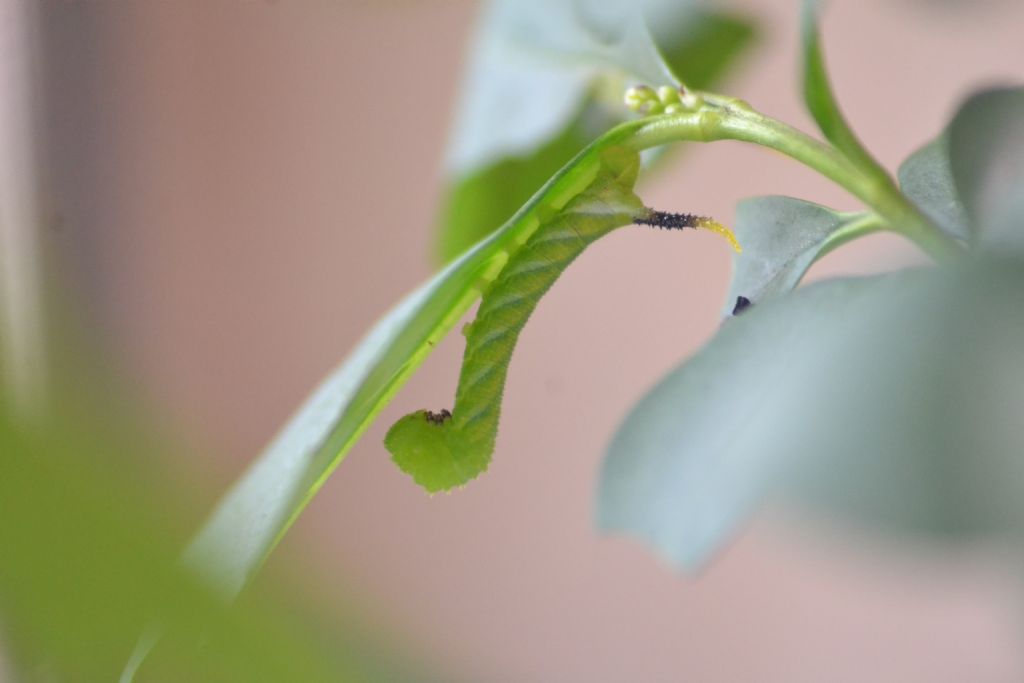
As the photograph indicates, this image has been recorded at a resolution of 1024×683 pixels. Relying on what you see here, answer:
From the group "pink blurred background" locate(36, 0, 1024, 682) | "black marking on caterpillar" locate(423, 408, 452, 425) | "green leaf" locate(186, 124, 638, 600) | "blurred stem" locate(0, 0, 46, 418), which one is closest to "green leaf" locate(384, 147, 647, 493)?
"black marking on caterpillar" locate(423, 408, 452, 425)

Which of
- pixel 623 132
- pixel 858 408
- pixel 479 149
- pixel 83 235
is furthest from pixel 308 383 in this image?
pixel 858 408

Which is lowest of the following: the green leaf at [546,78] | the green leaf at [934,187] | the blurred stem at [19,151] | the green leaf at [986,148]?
the green leaf at [986,148]

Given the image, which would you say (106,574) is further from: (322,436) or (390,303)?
(390,303)

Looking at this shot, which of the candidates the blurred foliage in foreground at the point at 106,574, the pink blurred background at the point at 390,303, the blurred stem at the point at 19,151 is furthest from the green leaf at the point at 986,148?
the blurred stem at the point at 19,151

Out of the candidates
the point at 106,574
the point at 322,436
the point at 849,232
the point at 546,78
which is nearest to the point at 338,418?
the point at 322,436

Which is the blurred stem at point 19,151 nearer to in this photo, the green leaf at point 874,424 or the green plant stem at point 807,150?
the green plant stem at point 807,150

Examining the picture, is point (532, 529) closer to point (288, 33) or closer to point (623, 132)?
point (288, 33)

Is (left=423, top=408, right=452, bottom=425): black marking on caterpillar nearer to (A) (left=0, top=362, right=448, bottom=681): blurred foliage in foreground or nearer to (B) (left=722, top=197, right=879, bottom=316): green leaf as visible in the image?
(B) (left=722, top=197, right=879, bottom=316): green leaf

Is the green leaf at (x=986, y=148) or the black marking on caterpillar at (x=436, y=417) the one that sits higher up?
the green leaf at (x=986, y=148)

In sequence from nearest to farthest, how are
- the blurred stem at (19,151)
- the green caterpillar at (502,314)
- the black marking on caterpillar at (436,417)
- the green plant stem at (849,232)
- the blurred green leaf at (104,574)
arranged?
the blurred green leaf at (104,574), the green plant stem at (849,232), the green caterpillar at (502,314), the black marking on caterpillar at (436,417), the blurred stem at (19,151)
